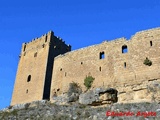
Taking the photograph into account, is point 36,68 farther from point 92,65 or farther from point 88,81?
point 88,81

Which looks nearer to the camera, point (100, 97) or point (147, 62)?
point (100, 97)

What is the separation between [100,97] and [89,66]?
1160 cm

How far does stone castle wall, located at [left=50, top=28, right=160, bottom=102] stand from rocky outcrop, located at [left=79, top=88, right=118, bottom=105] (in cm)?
498

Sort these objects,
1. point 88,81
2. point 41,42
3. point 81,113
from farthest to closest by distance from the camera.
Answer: point 41,42
point 88,81
point 81,113

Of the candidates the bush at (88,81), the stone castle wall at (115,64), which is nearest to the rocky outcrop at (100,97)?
the stone castle wall at (115,64)

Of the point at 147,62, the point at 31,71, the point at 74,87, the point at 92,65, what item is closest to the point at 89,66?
the point at 92,65

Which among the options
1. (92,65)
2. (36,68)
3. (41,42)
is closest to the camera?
(92,65)

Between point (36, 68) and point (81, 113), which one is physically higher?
point (36, 68)

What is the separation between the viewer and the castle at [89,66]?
23828 mm

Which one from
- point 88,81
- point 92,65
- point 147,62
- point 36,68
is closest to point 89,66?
point 92,65

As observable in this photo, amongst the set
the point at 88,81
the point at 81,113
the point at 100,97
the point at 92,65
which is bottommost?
the point at 81,113

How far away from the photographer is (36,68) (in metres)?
33.2

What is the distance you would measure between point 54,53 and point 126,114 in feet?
72.6

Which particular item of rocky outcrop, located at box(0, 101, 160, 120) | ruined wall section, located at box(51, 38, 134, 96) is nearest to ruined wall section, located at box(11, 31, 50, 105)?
ruined wall section, located at box(51, 38, 134, 96)
